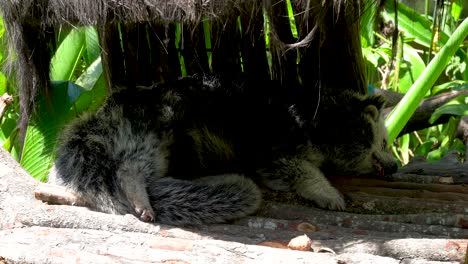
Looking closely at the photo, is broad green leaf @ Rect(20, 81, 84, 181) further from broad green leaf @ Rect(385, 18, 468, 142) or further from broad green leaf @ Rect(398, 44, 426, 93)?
broad green leaf @ Rect(398, 44, 426, 93)

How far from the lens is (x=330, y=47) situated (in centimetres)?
378

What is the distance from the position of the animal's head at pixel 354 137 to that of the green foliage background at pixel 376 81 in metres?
0.25

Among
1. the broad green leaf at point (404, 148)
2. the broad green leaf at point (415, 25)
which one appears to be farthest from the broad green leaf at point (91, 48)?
the broad green leaf at point (404, 148)

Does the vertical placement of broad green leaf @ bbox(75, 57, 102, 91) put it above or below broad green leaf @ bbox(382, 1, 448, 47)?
below

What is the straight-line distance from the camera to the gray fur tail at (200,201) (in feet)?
9.37

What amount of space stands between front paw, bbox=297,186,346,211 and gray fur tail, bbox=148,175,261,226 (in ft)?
0.99

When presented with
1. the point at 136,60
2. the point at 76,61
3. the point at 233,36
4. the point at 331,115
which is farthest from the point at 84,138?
the point at 76,61

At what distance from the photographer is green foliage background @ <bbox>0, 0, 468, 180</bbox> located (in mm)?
3926

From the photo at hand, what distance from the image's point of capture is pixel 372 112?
3740mm

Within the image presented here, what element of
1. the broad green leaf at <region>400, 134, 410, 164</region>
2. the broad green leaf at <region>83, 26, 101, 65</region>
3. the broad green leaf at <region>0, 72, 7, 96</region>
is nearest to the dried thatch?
the broad green leaf at <region>83, 26, 101, 65</region>

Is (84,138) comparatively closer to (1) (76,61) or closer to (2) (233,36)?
(2) (233,36)

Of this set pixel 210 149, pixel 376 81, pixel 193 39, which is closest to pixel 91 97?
pixel 193 39

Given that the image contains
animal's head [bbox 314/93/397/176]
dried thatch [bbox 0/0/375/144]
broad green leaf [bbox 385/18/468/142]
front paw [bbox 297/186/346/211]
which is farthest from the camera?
broad green leaf [bbox 385/18/468/142]

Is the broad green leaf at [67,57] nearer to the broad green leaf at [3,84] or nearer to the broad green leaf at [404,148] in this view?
the broad green leaf at [3,84]
